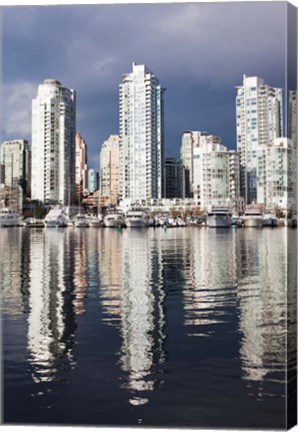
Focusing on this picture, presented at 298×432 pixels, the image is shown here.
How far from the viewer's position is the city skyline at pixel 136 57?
12.4ft

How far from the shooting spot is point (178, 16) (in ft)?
13.0

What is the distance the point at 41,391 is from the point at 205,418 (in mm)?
926

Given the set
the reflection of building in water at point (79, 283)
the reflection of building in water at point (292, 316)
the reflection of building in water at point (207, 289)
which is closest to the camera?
the reflection of building in water at point (292, 316)

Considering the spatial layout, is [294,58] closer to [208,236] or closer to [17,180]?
[17,180]

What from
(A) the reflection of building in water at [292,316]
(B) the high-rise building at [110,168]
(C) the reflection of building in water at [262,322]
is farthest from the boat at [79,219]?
(A) the reflection of building in water at [292,316]

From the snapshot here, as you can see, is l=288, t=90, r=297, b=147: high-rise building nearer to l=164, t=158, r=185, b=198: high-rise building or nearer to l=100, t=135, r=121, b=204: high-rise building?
l=100, t=135, r=121, b=204: high-rise building

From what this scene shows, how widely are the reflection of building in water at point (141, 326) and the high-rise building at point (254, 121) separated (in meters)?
1.64

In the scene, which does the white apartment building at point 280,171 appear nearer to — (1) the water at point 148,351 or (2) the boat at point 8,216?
(1) the water at point 148,351

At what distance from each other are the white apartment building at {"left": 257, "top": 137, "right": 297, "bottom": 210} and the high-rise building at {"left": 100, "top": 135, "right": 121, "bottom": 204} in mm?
1338

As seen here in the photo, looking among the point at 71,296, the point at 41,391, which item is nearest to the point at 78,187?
the point at 71,296

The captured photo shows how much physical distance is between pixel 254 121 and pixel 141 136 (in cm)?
122

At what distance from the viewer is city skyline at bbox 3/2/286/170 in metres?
3.78

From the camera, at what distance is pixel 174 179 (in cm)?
709

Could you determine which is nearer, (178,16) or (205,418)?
(205,418)
